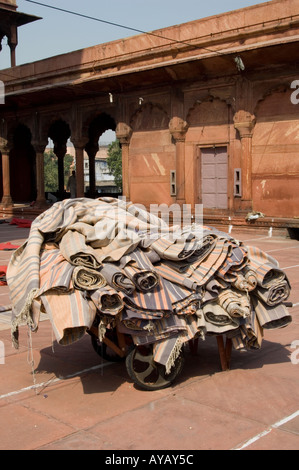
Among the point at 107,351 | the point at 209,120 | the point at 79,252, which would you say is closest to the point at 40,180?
the point at 209,120

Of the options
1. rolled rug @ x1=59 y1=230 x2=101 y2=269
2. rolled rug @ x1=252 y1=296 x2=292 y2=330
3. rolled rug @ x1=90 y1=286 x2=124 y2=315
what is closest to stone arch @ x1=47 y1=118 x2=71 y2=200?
rolled rug @ x1=59 y1=230 x2=101 y2=269

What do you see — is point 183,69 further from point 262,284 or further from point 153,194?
point 262,284

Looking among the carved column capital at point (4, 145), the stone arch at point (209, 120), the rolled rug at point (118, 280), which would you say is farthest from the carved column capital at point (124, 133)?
the rolled rug at point (118, 280)

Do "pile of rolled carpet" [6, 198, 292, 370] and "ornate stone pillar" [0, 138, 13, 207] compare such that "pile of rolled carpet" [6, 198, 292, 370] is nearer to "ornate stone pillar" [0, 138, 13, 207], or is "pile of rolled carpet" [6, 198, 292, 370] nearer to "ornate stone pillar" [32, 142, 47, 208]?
"ornate stone pillar" [32, 142, 47, 208]

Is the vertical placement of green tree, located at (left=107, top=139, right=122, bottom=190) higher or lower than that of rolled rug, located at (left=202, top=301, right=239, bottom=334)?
higher

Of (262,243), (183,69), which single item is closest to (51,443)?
(262,243)

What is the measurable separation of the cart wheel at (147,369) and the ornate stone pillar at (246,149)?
1289 cm

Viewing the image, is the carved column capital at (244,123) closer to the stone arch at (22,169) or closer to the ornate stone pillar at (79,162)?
the ornate stone pillar at (79,162)

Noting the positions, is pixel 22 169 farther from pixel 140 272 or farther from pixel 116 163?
pixel 116 163

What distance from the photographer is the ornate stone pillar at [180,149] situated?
1856 centimetres

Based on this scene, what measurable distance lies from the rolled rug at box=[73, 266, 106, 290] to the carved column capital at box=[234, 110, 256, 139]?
13406 mm

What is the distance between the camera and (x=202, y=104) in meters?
18.1

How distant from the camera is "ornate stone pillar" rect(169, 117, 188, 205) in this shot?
1856 centimetres

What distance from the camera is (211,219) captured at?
17.8 meters
